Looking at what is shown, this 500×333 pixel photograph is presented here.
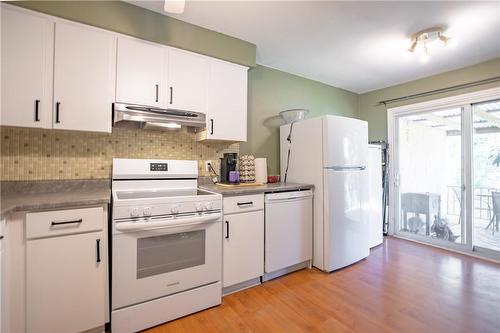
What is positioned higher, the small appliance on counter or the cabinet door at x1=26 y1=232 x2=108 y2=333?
the small appliance on counter

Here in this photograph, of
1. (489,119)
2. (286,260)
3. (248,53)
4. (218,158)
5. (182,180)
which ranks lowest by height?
(286,260)

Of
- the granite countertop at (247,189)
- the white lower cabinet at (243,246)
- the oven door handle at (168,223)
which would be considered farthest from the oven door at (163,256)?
the granite countertop at (247,189)

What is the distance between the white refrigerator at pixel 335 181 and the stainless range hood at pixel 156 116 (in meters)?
1.19

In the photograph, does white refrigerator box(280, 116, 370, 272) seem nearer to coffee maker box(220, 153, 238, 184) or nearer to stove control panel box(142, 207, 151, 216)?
coffee maker box(220, 153, 238, 184)

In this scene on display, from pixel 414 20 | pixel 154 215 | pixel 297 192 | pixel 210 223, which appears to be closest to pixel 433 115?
pixel 414 20

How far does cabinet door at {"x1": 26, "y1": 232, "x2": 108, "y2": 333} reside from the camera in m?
1.32

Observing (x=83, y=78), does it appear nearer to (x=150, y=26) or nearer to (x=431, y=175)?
(x=150, y=26)

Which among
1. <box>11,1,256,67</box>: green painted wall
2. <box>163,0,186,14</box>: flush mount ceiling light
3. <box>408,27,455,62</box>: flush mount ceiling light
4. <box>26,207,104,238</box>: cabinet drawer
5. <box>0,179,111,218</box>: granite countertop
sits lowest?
<box>26,207,104,238</box>: cabinet drawer

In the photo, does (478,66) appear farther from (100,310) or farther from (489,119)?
(100,310)

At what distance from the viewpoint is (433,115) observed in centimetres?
336

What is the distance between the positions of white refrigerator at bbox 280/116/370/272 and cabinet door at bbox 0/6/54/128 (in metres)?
2.27

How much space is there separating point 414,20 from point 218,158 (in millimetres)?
2225

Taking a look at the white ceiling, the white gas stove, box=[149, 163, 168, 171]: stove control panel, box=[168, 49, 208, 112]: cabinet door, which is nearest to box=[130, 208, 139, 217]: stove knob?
the white gas stove

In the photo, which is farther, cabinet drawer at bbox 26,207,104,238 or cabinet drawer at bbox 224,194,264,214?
cabinet drawer at bbox 224,194,264,214
